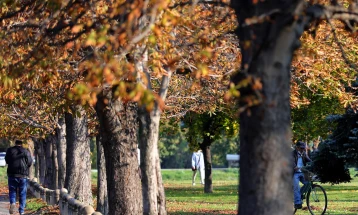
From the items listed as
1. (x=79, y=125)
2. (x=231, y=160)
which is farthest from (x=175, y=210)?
(x=231, y=160)

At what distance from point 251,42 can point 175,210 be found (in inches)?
660

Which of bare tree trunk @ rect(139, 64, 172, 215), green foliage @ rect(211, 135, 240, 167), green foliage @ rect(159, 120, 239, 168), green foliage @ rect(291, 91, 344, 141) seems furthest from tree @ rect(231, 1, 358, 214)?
green foliage @ rect(211, 135, 240, 167)

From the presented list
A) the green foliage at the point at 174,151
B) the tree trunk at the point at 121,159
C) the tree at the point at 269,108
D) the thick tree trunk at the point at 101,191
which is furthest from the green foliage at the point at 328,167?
the green foliage at the point at 174,151

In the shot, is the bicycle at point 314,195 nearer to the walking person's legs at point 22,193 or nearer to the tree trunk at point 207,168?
the walking person's legs at point 22,193

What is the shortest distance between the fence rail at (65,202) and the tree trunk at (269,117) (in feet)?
21.8

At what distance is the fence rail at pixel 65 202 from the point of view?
15.6m

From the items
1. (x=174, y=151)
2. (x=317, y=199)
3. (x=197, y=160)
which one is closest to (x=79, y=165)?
(x=317, y=199)

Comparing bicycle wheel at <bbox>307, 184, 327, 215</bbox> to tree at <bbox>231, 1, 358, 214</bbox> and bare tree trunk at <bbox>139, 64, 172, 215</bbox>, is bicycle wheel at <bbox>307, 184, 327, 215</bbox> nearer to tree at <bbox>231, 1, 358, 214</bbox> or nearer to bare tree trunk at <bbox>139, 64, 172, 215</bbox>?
bare tree trunk at <bbox>139, 64, 172, 215</bbox>

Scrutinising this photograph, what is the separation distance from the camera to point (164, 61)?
10.0m

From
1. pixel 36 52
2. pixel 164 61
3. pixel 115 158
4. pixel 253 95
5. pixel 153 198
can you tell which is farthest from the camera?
pixel 115 158

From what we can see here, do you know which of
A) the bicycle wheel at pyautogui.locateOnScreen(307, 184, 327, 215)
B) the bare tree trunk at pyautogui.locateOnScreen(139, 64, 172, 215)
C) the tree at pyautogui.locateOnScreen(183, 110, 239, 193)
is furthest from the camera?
the tree at pyautogui.locateOnScreen(183, 110, 239, 193)

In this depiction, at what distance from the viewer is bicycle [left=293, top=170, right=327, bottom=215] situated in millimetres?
21250

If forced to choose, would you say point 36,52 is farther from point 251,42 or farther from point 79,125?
point 79,125

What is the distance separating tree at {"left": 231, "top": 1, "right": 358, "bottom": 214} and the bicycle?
43.1ft
